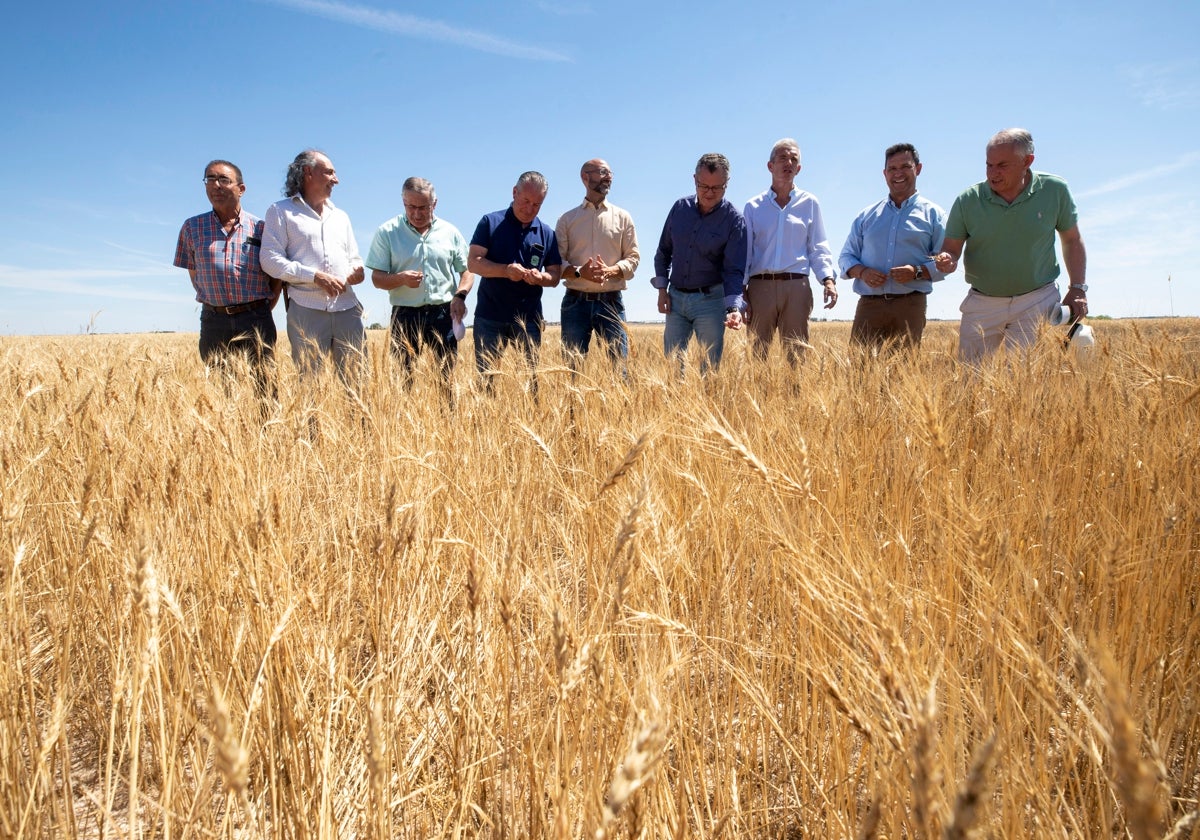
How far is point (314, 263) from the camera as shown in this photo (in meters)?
3.54

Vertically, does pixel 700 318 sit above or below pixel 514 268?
below

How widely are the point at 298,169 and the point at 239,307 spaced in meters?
0.92

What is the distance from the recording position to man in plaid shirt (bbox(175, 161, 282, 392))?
11.6 ft

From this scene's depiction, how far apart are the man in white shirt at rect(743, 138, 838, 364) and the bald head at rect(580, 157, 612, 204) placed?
1092 millimetres

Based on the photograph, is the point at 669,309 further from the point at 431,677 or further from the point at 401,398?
the point at 431,677

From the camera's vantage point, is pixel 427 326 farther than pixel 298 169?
Yes

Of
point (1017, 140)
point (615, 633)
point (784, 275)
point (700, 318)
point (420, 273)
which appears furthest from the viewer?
point (784, 275)

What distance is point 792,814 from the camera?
1043 mm

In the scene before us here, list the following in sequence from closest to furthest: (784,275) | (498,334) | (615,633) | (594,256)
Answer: (615,633), (594,256), (498,334), (784,275)

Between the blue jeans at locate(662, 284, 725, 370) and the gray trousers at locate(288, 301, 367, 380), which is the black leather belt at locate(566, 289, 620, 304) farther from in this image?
the gray trousers at locate(288, 301, 367, 380)

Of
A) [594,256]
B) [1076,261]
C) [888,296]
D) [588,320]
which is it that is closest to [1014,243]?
[1076,261]

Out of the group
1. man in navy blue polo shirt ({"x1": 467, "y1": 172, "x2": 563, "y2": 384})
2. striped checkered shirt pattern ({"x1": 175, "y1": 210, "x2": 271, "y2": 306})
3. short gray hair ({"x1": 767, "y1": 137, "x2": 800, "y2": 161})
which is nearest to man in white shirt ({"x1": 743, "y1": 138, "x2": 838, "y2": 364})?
short gray hair ({"x1": 767, "y1": 137, "x2": 800, "y2": 161})

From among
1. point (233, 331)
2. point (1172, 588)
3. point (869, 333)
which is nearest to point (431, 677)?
point (1172, 588)

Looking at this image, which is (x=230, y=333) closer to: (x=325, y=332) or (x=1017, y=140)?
(x=325, y=332)
